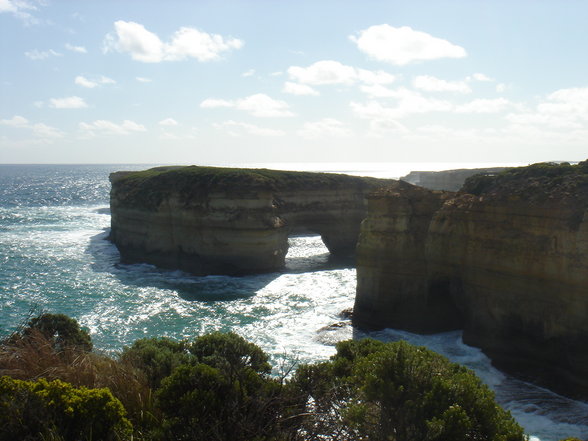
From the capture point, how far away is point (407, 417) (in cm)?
1044

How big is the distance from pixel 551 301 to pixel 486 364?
3.74 m

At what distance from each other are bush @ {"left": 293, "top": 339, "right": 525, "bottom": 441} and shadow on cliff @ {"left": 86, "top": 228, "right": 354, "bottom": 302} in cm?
2320

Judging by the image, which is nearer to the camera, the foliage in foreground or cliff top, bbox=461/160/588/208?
the foliage in foreground

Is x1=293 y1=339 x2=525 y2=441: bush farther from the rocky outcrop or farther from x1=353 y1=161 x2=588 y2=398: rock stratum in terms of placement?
the rocky outcrop

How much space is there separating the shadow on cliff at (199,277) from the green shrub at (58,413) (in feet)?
77.4

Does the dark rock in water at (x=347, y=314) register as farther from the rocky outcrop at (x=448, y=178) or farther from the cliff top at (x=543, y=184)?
the rocky outcrop at (x=448, y=178)

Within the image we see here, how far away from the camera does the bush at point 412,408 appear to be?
10188mm

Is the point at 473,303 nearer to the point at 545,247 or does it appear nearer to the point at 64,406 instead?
the point at 545,247

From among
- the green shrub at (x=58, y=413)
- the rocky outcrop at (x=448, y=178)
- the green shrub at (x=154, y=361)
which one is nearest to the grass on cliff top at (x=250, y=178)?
the green shrub at (x=154, y=361)

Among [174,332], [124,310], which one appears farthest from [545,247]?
[124,310]

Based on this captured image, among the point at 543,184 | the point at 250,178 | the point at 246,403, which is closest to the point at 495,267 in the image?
the point at 543,184

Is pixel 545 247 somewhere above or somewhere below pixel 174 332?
above

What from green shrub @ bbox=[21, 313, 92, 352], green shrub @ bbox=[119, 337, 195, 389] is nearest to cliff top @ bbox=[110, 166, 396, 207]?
green shrub @ bbox=[21, 313, 92, 352]

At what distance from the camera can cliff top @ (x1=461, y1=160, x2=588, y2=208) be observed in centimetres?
2148
